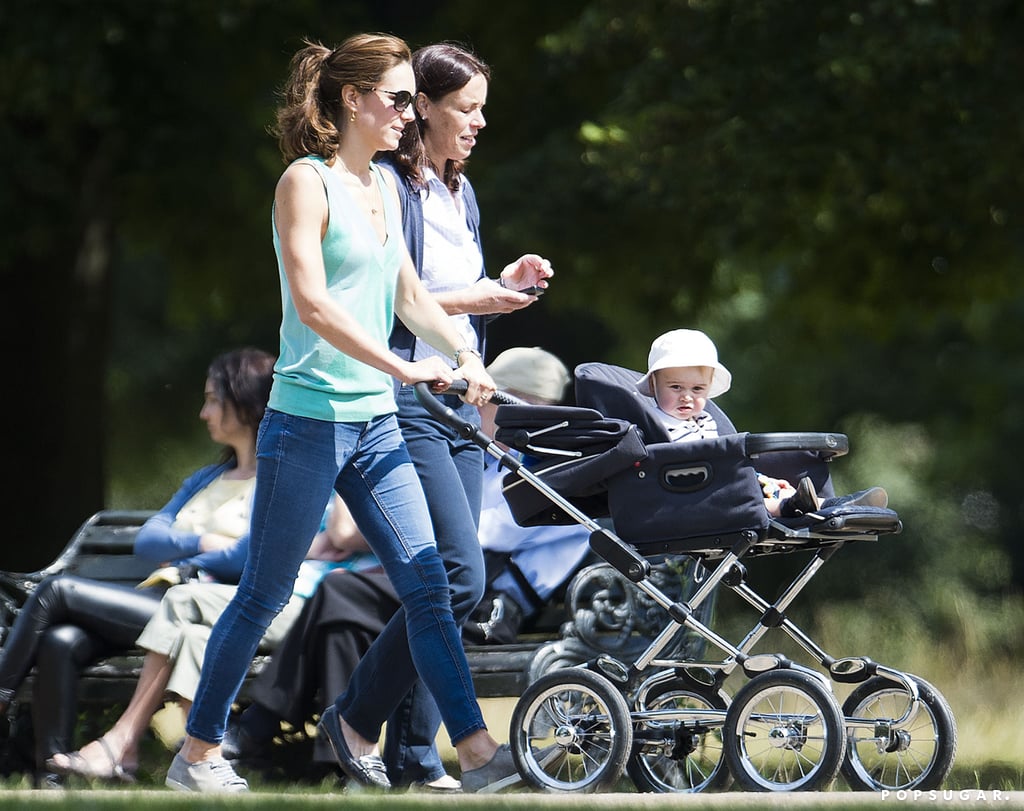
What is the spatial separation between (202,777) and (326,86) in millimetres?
1954

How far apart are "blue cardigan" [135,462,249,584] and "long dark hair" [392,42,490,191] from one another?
60.0 inches

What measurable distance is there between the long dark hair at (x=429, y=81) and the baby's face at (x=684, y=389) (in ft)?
3.20

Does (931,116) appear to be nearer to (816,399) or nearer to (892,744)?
(892,744)

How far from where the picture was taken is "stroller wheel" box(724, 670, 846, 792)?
477 cm

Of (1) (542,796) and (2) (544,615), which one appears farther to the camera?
(2) (544,615)

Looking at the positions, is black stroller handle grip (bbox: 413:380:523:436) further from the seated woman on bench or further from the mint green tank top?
the seated woman on bench

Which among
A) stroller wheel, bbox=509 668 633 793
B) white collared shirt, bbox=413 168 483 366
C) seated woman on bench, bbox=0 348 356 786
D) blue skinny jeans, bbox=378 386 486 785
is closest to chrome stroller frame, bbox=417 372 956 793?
stroller wheel, bbox=509 668 633 793

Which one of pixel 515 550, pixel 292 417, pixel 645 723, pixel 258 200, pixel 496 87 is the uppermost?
pixel 496 87

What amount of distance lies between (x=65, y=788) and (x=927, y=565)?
14617 millimetres

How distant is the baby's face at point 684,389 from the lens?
5512mm

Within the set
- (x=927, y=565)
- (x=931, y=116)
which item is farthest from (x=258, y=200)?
(x=927, y=565)

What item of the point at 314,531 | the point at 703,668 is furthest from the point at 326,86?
the point at 703,668

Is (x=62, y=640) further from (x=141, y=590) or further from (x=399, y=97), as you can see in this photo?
(x=399, y=97)

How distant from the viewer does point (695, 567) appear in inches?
215
